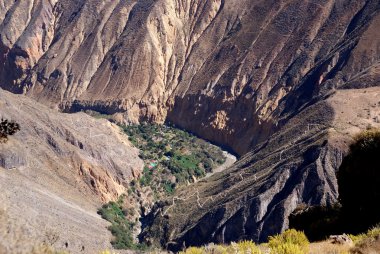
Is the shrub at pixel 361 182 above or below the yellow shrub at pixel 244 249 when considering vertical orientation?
above

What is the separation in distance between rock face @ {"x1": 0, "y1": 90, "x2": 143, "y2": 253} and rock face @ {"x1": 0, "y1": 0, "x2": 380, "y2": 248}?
8179 millimetres

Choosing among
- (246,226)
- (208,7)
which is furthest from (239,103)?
(246,226)

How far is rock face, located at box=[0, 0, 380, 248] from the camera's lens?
160 ft

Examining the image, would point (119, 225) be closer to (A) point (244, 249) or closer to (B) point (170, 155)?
(B) point (170, 155)

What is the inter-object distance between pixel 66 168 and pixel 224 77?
130ft

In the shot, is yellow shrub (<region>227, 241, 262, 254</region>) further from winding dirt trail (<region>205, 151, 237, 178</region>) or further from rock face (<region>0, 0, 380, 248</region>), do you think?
winding dirt trail (<region>205, 151, 237, 178</region>)

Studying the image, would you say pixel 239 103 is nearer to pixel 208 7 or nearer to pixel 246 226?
pixel 208 7

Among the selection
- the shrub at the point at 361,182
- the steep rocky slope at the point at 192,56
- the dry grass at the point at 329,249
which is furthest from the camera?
the steep rocky slope at the point at 192,56

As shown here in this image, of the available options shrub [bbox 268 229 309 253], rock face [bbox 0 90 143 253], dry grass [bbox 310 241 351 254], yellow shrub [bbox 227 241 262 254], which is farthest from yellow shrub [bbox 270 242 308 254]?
rock face [bbox 0 90 143 253]

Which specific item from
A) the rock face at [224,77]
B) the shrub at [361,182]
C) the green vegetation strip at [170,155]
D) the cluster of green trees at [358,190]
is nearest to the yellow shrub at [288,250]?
the cluster of green trees at [358,190]

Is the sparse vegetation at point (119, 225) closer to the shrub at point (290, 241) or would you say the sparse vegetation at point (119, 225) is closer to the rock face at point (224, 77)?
the rock face at point (224, 77)

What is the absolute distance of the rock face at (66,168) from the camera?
4291cm

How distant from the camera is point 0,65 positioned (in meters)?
126

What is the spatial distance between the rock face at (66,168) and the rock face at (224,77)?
818cm
